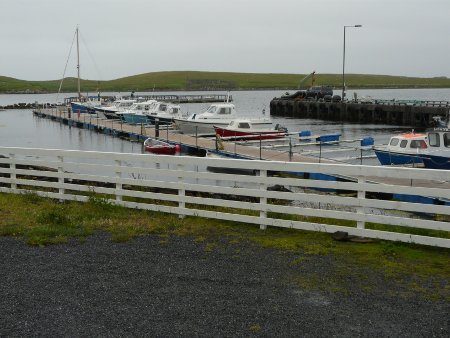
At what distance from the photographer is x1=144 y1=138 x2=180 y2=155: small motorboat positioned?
35.2 m

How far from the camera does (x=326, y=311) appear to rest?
627 centimetres

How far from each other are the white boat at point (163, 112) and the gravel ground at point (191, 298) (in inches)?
1598

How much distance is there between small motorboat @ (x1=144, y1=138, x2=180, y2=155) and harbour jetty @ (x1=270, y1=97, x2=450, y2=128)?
120 ft

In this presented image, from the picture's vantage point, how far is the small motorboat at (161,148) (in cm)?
3519

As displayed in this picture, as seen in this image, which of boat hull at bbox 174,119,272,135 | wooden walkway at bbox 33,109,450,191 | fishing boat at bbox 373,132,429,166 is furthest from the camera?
boat hull at bbox 174,119,272,135

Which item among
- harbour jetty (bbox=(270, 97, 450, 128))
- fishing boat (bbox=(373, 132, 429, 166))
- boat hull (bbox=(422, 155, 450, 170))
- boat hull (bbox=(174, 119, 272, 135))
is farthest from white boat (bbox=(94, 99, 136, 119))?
boat hull (bbox=(422, 155, 450, 170))

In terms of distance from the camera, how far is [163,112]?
54.9 metres

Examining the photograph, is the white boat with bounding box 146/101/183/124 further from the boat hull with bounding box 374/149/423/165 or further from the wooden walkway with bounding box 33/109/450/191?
the boat hull with bounding box 374/149/423/165

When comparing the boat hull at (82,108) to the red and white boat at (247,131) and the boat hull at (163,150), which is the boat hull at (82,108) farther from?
the boat hull at (163,150)

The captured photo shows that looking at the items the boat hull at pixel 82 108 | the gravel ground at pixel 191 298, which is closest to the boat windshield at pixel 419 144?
the gravel ground at pixel 191 298

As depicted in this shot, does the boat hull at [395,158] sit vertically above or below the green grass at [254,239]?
below

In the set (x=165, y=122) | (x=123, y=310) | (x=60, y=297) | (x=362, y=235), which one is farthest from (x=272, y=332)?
(x=165, y=122)

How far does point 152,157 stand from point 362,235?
4522 mm

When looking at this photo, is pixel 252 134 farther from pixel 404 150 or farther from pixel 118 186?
pixel 118 186
